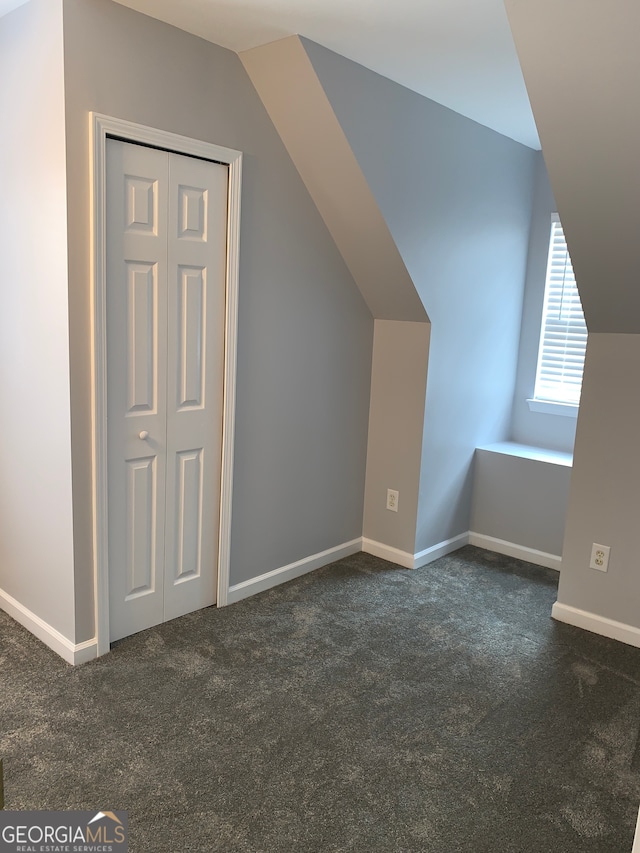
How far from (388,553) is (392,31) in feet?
8.42

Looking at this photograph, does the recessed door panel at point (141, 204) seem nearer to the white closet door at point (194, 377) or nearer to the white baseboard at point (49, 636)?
the white closet door at point (194, 377)

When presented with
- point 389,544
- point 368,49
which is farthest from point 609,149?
point 389,544

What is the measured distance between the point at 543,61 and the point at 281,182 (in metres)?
1.42

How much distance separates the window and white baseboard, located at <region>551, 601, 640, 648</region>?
137 centimetres

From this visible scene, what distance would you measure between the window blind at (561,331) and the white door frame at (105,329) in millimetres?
2183

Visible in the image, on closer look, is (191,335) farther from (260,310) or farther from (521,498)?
(521,498)

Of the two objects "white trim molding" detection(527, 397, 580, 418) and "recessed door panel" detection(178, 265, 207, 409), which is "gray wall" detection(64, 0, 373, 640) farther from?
"white trim molding" detection(527, 397, 580, 418)

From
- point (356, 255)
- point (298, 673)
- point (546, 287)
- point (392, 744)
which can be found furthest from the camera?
point (546, 287)

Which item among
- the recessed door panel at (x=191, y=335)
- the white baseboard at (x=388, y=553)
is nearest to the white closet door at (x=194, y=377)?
the recessed door panel at (x=191, y=335)

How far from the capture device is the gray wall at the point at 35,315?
2.44 m

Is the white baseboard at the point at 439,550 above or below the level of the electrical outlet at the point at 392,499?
below

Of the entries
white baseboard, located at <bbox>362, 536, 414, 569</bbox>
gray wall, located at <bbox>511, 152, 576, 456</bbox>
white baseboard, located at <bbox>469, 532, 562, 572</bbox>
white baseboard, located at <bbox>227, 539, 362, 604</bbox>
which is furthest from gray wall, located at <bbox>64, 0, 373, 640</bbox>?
gray wall, located at <bbox>511, 152, 576, 456</bbox>

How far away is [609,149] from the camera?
87.0 inches

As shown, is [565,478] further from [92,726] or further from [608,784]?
[92,726]
